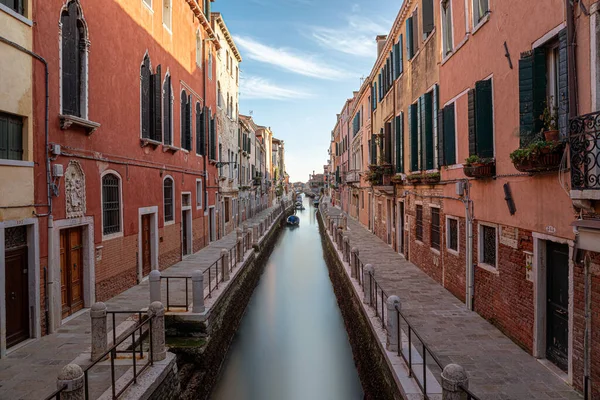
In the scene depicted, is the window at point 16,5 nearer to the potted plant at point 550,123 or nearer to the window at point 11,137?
the window at point 11,137

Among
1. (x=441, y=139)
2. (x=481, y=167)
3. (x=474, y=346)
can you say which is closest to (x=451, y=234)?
(x=441, y=139)

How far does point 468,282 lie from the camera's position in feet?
27.4

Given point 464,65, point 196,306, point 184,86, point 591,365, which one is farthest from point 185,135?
point 591,365

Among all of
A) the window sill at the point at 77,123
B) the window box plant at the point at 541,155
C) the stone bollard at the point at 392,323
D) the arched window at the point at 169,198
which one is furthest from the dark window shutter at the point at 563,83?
the arched window at the point at 169,198

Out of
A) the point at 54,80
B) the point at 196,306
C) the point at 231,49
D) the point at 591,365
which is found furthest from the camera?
the point at 231,49

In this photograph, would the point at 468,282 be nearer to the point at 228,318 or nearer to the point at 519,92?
the point at 519,92

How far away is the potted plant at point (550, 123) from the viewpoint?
509 cm

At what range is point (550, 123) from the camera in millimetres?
5383

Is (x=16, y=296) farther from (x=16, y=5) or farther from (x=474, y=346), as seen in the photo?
(x=474, y=346)

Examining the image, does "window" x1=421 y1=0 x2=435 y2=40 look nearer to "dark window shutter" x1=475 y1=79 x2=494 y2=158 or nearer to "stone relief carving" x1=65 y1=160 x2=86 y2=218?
"dark window shutter" x1=475 y1=79 x2=494 y2=158

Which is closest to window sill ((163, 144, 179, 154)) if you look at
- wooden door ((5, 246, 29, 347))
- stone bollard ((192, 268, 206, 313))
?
stone bollard ((192, 268, 206, 313))

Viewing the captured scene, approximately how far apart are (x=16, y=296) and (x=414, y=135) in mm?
10842

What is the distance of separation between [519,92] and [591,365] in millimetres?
3720

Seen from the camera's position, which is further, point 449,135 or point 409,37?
point 409,37
